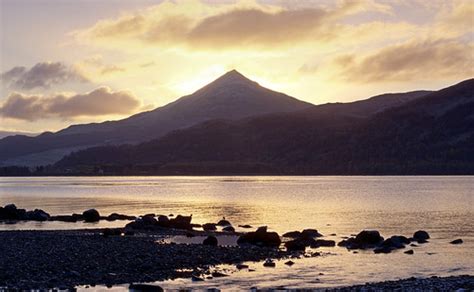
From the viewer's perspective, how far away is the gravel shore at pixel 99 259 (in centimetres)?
3559

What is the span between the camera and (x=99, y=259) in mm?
41875

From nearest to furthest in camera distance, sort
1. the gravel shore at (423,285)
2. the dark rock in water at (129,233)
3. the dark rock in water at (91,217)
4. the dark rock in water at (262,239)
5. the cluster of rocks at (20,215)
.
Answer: the gravel shore at (423,285) → the dark rock in water at (262,239) → the dark rock in water at (129,233) → the dark rock in water at (91,217) → the cluster of rocks at (20,215)

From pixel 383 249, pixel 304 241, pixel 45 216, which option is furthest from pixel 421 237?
pixel 45 216

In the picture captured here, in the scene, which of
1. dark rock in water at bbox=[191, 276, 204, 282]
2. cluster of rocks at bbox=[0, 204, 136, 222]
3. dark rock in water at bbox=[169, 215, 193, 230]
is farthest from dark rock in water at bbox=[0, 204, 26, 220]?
dark rock in water at bbox=[191, 276, 204, 282]

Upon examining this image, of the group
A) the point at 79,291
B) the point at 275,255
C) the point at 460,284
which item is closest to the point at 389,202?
the point at 275,255

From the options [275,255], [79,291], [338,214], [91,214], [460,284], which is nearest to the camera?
[79,291]

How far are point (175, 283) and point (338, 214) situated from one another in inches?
2395

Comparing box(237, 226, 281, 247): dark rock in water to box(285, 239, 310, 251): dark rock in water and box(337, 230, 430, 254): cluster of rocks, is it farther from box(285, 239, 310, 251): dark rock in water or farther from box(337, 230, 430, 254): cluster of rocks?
box(337, 230, 430, 254): cluster of rocks

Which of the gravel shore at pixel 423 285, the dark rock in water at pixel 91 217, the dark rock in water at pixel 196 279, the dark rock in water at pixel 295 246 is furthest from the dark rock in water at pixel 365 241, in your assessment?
the dark rock in water at pixel 91 217

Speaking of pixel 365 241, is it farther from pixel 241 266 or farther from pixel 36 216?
pixel 36 216

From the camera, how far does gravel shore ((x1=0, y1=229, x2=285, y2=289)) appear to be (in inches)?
1401

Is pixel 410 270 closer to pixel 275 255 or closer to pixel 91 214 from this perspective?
pixel 275 255

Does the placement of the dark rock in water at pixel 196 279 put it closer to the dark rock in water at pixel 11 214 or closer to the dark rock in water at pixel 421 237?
the dark rock in water at pixel 421 237

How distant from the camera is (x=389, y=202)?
4847 inches
